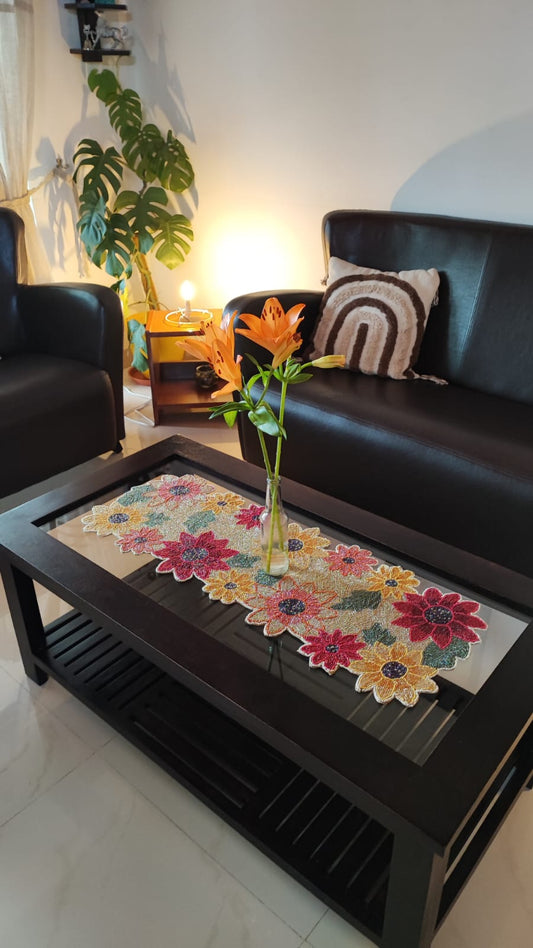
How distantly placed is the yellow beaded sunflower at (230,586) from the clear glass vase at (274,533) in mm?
47

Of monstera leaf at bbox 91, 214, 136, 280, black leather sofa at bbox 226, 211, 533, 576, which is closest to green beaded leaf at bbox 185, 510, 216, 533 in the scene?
black leather sofa at bbox 226, 211, 533, 576

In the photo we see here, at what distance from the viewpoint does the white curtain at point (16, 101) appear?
2.41 meters

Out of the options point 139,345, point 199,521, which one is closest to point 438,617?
point 199,521

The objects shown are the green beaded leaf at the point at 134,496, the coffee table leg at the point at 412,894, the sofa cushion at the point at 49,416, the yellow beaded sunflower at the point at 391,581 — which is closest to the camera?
the coffee table leg at the point at 412,894

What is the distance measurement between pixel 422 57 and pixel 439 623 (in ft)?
5.97

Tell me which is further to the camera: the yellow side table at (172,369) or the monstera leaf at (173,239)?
the monstera leaf at (173,239)

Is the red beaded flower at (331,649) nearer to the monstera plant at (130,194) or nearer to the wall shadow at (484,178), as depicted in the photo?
the wall shadow at (484,178)

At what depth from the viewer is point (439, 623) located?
115 centimetres

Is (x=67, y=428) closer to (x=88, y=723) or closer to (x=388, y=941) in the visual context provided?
(x=88, y=723)

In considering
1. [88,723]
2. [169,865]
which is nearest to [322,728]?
[169,865]

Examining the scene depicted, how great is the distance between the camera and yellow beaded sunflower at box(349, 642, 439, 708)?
1.03 metres

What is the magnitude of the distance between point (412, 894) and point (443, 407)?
1.29 m

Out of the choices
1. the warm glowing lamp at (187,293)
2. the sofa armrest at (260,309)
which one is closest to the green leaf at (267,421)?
the sofa armrest at (260,309)

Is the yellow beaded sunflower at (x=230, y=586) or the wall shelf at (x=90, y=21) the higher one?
the wall shelf at (x=90, y=21)
